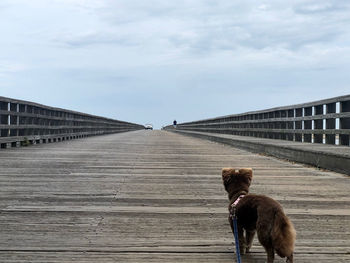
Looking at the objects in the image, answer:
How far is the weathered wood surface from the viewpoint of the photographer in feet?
9.82

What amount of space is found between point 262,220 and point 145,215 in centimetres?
182

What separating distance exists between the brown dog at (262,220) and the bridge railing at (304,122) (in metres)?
6.99

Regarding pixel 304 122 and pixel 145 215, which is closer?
pixel 145 215

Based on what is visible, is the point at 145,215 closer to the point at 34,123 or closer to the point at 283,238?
the point at 283,238

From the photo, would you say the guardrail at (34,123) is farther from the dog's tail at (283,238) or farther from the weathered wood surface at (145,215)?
the dog's tail at (283,238)

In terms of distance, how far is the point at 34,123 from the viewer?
51.4 ft

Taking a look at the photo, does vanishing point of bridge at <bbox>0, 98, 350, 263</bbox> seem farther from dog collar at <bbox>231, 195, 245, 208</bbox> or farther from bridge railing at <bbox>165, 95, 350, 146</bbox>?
bridge railing at <bbox>165, 95, 350, 146</bbox>

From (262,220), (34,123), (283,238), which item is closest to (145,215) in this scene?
(262,220)

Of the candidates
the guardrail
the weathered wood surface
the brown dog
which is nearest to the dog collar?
the brown dog

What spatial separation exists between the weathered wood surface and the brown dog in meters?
0.28

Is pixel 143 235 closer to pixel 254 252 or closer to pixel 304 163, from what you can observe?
pixel 254 252

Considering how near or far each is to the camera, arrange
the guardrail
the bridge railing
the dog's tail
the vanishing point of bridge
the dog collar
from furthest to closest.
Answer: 1. the guardrail
2. the bridge railing
3. the vanishing point of bridge
4. the dog collar
5. the dog's tail

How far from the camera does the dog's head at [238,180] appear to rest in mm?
3207

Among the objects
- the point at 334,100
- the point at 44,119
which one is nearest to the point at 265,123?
the point at 334,100
